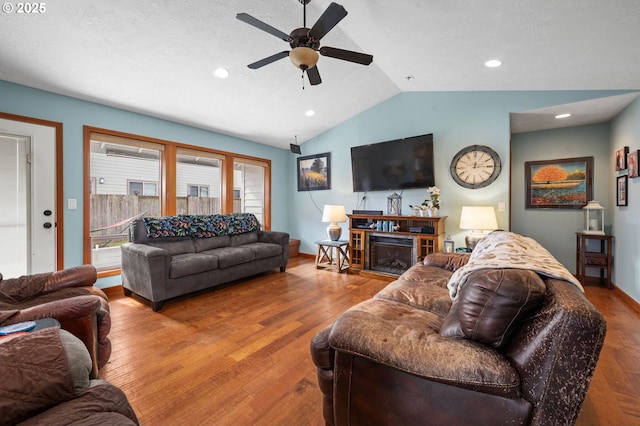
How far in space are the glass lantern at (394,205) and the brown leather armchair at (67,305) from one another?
12.5 feet

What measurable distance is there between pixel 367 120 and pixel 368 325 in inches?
167

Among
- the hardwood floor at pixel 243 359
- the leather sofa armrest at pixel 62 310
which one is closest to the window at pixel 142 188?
the hardwood floor at pixel 243 359

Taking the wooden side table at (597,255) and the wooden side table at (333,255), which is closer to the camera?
the wooden side table at (597,255)

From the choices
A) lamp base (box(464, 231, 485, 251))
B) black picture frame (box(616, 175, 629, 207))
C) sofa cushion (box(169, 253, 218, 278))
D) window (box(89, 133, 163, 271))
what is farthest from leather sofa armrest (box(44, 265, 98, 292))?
black picture frame (box(616, 175, 629, 207))

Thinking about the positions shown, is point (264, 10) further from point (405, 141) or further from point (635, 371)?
point (635, 371)

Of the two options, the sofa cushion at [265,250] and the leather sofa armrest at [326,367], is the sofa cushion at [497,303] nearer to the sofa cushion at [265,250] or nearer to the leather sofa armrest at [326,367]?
the leather sofa armrest at [326,367]

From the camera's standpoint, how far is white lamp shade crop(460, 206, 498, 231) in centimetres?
336

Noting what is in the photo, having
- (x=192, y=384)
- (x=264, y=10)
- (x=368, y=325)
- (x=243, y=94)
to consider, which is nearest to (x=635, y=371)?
(x=368, y=325)

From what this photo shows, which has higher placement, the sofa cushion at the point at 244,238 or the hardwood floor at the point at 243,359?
the sofa cushion at the point at 244,238

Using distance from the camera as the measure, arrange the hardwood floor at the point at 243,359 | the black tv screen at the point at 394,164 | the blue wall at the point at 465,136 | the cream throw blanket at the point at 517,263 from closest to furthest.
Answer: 1. the cream throw blanket at the point at 517,263
2. the hardwood floor at the point at 243,359
3. the blue wall at the point at 465,136
4. the black tv screen at the point at 394,164

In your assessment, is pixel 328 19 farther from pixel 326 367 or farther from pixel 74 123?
pixel 74 123

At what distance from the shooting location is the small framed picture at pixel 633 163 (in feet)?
9.16

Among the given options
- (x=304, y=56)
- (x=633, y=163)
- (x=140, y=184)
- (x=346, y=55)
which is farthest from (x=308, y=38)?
(x=633, y=163)

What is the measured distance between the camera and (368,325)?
1252 millimetres
